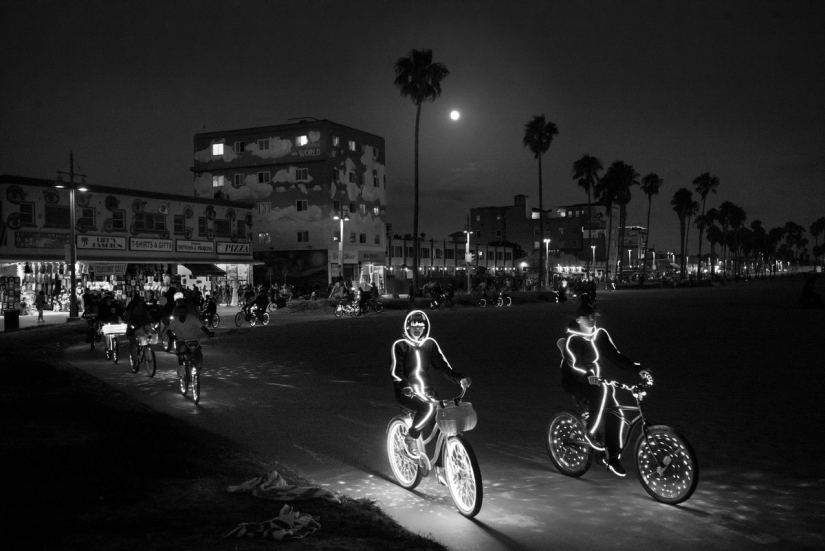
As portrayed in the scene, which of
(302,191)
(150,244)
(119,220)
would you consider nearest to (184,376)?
(119,220)

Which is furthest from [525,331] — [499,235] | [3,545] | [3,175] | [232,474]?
[499,235]

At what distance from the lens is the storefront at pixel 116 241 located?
3850 cm

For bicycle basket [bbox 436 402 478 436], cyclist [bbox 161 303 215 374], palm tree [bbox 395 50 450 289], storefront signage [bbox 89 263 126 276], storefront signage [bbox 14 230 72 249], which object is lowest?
bicycle basket [bbox 436 402 478 436]

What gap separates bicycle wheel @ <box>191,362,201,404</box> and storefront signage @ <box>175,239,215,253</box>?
38.0 metres

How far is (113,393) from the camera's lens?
40.8 ft

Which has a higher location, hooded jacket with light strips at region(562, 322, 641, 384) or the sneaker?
hooded jacket with light strips at region(562, 322, 641, 384)

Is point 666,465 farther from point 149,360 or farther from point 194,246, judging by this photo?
point 194,246

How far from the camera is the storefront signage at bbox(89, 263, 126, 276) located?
1618 inches

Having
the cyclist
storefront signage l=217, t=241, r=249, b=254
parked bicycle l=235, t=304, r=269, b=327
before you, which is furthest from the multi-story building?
the cyclist

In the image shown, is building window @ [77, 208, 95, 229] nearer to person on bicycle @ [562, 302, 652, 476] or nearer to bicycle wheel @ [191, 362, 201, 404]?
bicycle wheel @ [191, 362, 201, 404]

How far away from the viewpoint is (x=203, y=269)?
49.1 meters

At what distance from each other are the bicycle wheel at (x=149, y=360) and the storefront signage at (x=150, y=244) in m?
32.0

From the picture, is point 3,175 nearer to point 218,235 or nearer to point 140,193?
point 140,193

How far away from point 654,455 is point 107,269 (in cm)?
4133
